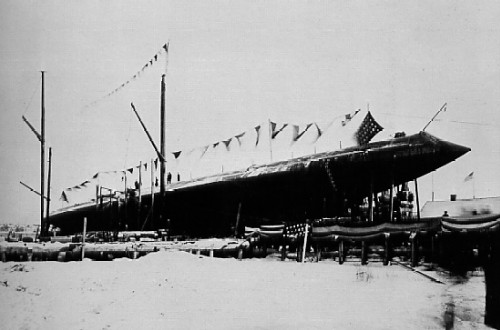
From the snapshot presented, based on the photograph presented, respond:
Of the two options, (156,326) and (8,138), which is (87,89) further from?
(156,326)

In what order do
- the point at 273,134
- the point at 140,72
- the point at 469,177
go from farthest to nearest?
the point at 273,134
the point at 140,72
the point at 469,177

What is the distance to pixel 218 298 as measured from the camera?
115 inches

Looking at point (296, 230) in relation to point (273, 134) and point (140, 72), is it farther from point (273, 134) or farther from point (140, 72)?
point (140, 72)

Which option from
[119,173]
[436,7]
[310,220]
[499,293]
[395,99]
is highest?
[436,7]

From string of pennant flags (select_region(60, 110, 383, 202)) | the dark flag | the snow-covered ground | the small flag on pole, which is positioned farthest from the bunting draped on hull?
the snow-covered ground

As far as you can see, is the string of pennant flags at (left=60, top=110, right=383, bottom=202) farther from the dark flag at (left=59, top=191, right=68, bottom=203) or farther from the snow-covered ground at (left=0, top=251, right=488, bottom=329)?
the snow-covered ground at (left=0, top=251, right=488, bottom=329)

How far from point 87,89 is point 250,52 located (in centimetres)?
116

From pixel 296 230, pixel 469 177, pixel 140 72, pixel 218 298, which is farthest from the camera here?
pixel 296 230

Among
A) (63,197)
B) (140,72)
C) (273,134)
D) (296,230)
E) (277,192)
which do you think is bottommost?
(296,230)

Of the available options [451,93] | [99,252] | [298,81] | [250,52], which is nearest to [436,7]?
[451,93]

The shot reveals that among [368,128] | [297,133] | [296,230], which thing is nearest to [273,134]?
[297,133]

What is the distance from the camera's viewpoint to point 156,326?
2818 millimetres

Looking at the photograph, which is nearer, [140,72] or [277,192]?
[140,72]

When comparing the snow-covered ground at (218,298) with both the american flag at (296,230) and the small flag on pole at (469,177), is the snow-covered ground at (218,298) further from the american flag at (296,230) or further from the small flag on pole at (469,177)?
the american flag at (296,230)
